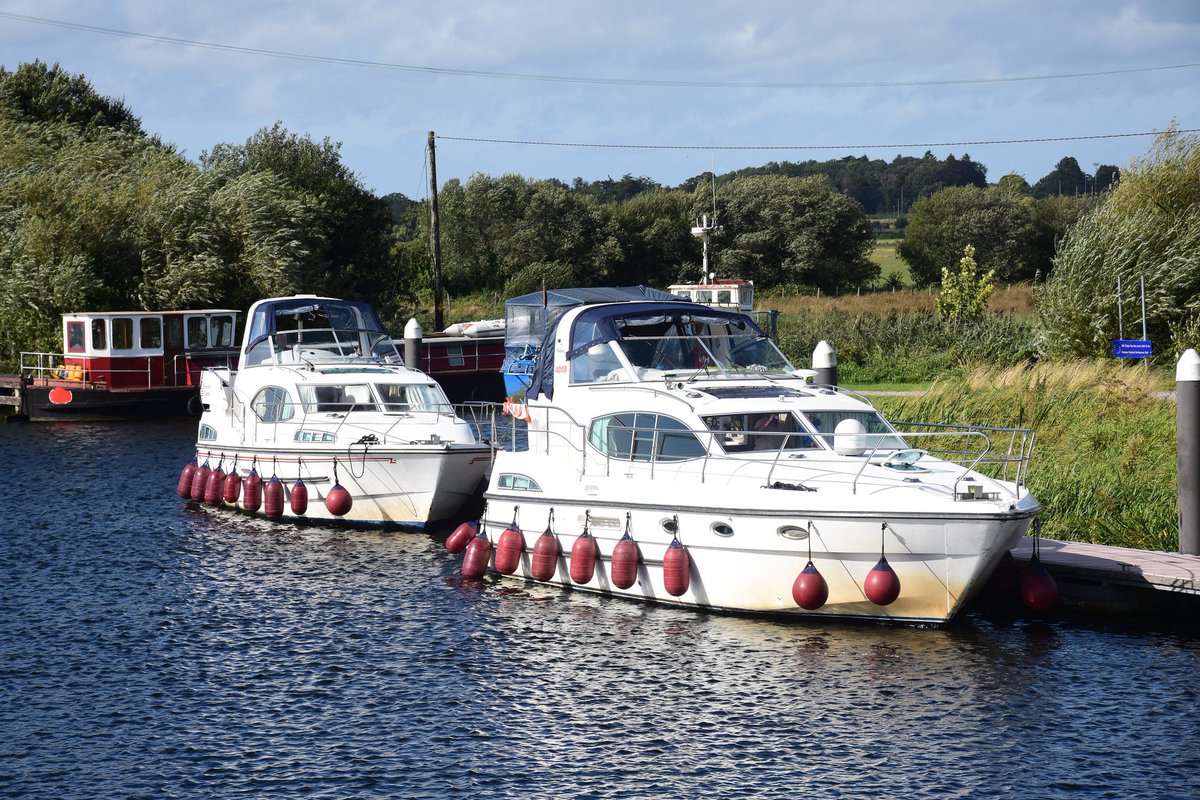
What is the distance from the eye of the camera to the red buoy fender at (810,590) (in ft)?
50.2

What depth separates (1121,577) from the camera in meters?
15.9

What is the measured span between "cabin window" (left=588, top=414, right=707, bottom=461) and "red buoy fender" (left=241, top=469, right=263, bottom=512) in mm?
8434

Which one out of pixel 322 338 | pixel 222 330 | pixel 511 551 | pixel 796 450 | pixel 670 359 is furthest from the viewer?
pixel 222 330

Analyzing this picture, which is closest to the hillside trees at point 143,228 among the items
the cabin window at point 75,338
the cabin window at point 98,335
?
the cabin window at point 75,338

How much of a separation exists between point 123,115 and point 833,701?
205 ft

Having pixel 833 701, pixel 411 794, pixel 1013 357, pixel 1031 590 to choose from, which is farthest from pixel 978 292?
pixel 411 794

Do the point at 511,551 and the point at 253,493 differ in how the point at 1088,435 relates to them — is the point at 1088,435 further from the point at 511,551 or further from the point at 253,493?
the point at 253,493

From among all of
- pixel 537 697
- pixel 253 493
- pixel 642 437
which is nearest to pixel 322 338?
pixel 253 493

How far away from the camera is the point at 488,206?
257ft

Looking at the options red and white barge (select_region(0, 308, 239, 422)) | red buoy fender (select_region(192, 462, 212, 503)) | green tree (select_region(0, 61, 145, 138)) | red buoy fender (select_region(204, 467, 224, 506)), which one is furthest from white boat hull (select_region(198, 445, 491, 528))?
green tree (select_region(0, 61, 145, 138))

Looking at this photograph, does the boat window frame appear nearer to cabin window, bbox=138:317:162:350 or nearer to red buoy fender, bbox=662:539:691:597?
red buoy fender, bbox=662:539:691:597

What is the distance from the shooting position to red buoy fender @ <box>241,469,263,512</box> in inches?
938

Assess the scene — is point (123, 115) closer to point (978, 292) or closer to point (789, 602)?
point (978, 292)

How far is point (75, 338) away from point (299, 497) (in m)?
22.6
